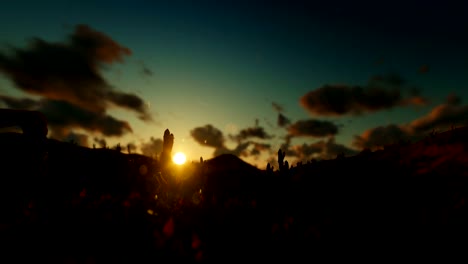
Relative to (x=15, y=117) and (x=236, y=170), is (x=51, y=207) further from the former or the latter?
(x=236, y=170)

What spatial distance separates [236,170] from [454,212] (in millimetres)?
23441

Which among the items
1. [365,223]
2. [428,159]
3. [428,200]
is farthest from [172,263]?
[428,159]

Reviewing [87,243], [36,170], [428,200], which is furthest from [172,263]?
[428,200]

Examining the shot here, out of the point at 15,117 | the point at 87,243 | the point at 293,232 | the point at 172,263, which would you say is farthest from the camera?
the point at 15,117

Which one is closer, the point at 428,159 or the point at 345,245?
the point at 345,245

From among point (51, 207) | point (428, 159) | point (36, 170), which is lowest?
point (51, 207)

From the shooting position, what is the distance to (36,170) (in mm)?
11367

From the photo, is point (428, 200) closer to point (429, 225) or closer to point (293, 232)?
point (429, 225)

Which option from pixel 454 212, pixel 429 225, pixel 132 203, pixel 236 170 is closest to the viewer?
pixel 132 203

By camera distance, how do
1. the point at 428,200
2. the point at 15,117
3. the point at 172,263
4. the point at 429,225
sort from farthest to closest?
the point at 428,200, the point at 15,117, the point at 429,225, the point at 172,263

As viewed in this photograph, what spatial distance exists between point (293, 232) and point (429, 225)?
3.28 meters

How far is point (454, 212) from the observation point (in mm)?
8328

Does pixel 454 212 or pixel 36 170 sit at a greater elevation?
pixel 36 170

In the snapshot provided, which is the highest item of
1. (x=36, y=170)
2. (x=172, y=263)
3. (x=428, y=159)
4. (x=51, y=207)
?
(x=428, y=159)
